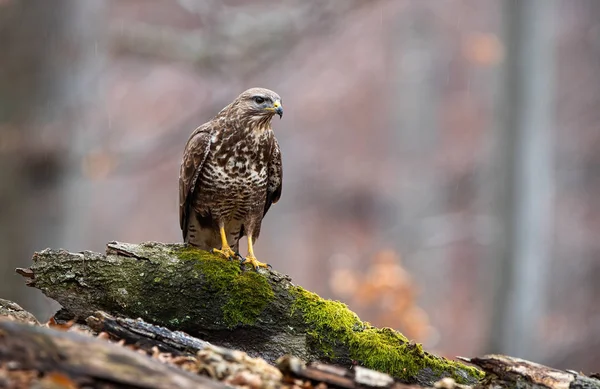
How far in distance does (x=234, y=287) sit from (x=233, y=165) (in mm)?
1300

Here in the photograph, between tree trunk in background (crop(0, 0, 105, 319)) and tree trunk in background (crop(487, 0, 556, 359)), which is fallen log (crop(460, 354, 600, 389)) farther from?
tree trunk in background (crop(487, 0, 556, 359))

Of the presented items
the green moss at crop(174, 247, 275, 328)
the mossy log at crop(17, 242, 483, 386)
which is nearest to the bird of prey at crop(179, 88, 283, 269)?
the green moss at crop(174, 247, 275, 328)

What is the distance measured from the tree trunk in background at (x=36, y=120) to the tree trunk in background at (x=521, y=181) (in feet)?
19.8

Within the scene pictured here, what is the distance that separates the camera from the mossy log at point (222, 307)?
3979mm

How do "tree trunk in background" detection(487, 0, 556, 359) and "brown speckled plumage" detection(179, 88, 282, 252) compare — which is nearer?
"brown speckled plumage" detection(179, 88, 282, 252)

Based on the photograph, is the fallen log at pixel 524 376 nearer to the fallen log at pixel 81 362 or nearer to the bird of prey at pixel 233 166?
the fallen log at pixel 81 362

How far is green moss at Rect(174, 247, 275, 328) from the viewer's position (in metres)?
4.13

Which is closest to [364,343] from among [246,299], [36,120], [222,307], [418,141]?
[246,299]

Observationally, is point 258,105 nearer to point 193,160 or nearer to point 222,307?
point 193,160

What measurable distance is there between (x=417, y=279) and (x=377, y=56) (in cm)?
1083

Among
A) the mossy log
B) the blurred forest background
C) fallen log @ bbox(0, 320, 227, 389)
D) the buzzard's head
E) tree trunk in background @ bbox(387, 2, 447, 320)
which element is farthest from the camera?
tree trunk in background @ bbox(387, 2, 447, 320)

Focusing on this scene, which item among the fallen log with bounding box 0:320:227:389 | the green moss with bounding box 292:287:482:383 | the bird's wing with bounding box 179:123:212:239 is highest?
the bird's wing with bounding box 179:123:212:239

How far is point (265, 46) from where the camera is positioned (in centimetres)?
963

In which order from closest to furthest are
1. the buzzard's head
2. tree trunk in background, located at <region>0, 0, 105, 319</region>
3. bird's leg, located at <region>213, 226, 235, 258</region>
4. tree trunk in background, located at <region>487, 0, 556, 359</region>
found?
bird's leg, located at <region>213, 226, 235, 258</region>, the buzzard's head, tree trunk in background, located at <region>0, 0, 105, 319</region>, tree trunk in background, located at <region>487, 0, 556, 359</region>
